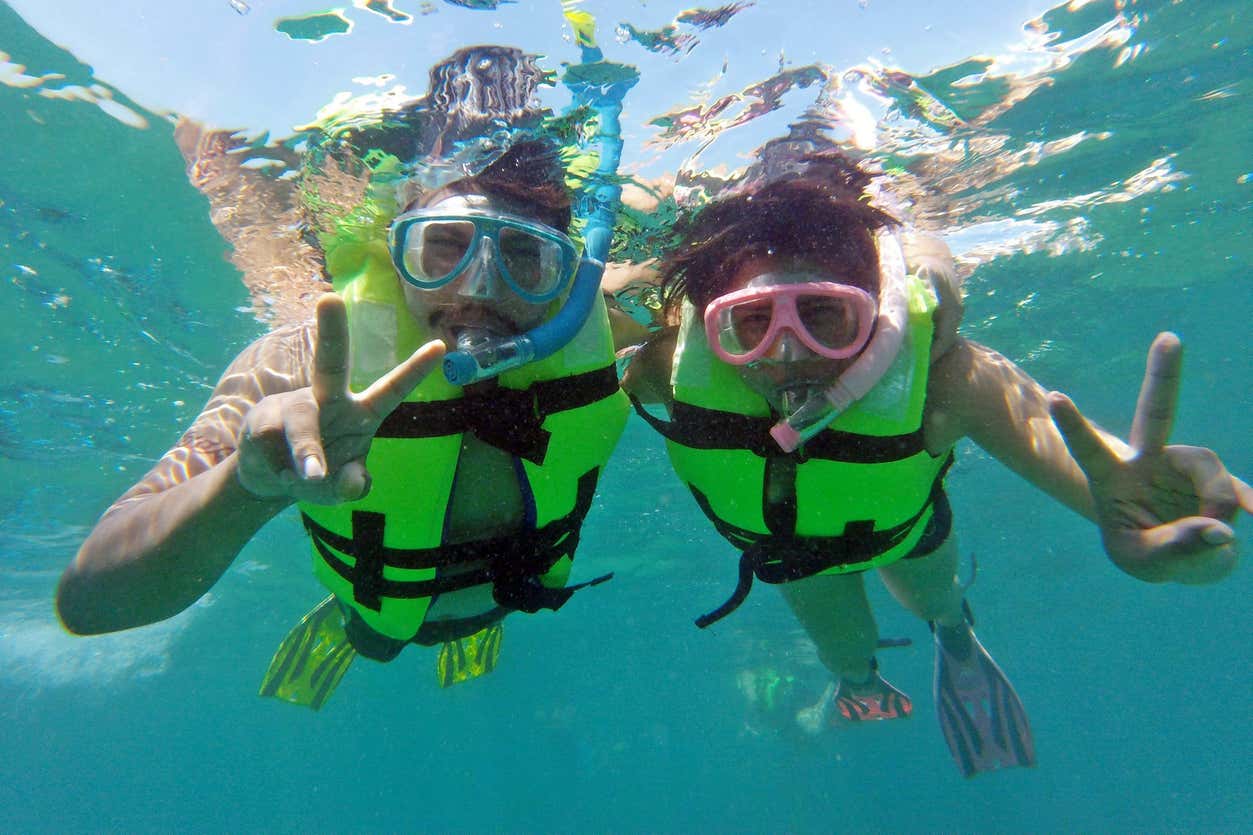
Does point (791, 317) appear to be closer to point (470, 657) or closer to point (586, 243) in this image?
point (586, 243)

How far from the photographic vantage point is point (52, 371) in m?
12.1

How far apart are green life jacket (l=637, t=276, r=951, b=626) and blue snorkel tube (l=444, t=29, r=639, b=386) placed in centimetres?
94

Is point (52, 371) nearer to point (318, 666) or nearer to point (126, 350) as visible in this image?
point (126, 350)

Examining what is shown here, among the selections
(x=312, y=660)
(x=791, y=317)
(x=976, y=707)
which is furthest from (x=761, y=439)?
(x=976, y=707)

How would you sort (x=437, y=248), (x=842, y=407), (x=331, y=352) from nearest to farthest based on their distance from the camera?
(x=331, y=352) → (x=842, y=407) → (x=437, y=248)

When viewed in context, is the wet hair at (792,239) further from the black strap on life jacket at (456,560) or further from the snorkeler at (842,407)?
the black strap on life jacket at (456,560)

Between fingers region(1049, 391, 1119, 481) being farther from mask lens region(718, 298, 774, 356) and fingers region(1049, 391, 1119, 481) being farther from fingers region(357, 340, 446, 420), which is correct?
fingers region(357, 340, 446, 420)

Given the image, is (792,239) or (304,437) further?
(792,239)

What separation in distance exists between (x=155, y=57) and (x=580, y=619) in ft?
108

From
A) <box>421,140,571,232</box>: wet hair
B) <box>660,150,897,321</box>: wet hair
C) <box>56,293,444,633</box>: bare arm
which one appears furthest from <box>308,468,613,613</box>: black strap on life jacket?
<box>421,140,571,232</box>: wet hair

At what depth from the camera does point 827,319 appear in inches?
156

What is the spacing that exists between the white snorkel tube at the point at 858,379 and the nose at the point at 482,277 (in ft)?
6.16

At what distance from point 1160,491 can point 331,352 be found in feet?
12.3

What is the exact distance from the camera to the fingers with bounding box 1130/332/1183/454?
2627 millimetres
